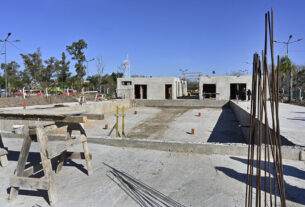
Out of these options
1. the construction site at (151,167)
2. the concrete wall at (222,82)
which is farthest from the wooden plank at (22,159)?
the concrete wall at (222,82)

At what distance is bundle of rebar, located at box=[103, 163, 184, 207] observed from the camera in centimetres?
315

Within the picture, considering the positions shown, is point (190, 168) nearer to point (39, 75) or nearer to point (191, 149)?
point (191, 149)

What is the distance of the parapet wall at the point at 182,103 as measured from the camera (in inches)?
998

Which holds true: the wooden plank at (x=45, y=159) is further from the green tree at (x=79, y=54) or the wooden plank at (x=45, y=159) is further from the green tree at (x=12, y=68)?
the green tree at (x=12, y=68)

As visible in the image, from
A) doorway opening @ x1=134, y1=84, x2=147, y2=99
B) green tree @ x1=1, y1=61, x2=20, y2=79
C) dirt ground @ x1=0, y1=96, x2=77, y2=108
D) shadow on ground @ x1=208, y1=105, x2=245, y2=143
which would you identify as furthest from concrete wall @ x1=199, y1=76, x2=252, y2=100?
green tree @ x1=1, y1=61, x2=20, y2=79

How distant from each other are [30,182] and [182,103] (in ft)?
78.4

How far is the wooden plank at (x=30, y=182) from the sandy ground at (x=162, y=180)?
0.90ft

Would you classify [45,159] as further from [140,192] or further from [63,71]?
[63,71]

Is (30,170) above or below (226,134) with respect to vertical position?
above

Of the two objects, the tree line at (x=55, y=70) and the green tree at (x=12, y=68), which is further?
the green tree at (x=12, y=68)

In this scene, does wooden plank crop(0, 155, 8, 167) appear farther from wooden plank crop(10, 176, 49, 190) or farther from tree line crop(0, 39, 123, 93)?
tree line crop(0, 39, 123, 93)

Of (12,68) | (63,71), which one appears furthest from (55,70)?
(12,68)

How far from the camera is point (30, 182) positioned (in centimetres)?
312

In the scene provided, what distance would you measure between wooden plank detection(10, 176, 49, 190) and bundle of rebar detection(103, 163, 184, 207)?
1183 millimetres
